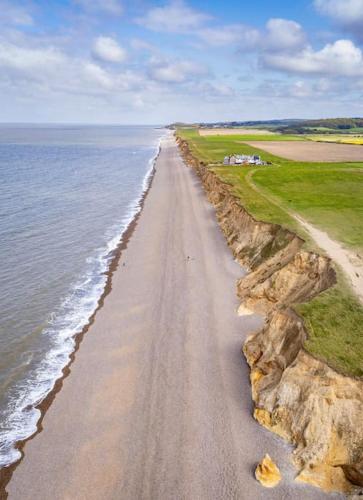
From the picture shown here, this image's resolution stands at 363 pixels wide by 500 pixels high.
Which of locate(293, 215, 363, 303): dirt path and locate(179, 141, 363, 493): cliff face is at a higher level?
locate(293, 215, 363, 303): dirt path

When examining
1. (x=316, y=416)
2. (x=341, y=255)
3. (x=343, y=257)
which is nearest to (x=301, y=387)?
(x=316, y=416)

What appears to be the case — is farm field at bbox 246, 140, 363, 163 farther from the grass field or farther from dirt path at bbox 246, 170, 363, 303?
dirt path at bbox 246, 170, 363, 303

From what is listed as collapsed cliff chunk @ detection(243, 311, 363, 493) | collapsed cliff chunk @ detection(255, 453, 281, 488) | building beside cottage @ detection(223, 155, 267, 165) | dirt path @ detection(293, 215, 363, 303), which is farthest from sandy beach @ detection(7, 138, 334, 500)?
building beside cottage @ detection(223, 155, 267, 165)

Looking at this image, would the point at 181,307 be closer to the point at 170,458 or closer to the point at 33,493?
the point at 170,458

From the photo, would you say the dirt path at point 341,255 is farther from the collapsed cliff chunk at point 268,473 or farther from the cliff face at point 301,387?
the collapsed cliff chunk at point 268,473

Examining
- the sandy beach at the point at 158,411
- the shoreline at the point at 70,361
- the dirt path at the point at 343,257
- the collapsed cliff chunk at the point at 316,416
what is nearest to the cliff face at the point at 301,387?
the collapsed cliff chunk at the point at 316,416

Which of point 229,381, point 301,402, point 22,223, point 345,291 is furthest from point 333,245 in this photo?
point 22,223
